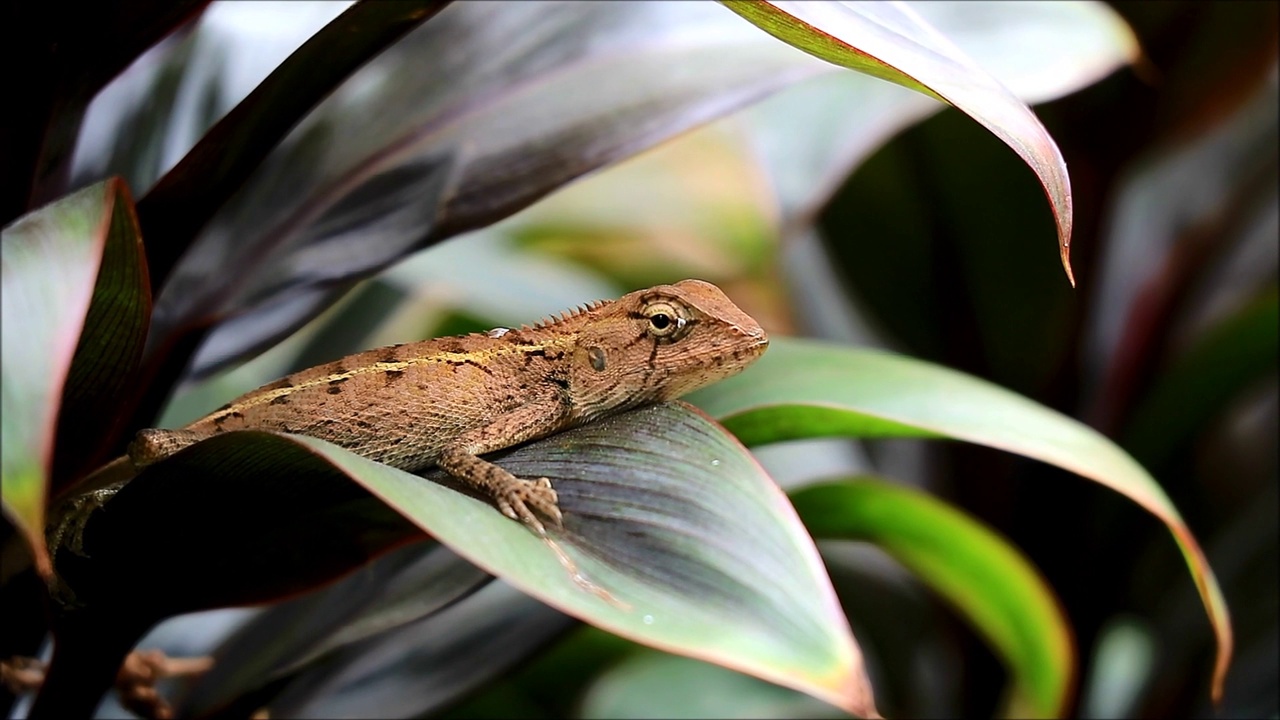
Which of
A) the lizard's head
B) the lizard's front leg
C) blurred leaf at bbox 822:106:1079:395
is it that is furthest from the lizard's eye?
blurred leaf at bbox 822:106:1079:395

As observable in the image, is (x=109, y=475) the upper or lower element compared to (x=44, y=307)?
lower

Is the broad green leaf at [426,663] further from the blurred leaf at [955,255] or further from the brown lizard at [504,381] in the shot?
the blurred leaf at [955,255]

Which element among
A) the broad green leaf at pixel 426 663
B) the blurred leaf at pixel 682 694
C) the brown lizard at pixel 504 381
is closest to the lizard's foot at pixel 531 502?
the brown lizard at pixel 504 381

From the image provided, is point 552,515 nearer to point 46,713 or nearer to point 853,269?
point 46,713

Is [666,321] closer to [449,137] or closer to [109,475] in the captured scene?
[449,137]

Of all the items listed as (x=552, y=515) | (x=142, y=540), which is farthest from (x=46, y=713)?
(x=552, y=515)

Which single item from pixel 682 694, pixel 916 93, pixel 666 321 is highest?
pixel 916 93

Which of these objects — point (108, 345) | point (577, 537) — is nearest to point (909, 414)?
point (577, 537)
